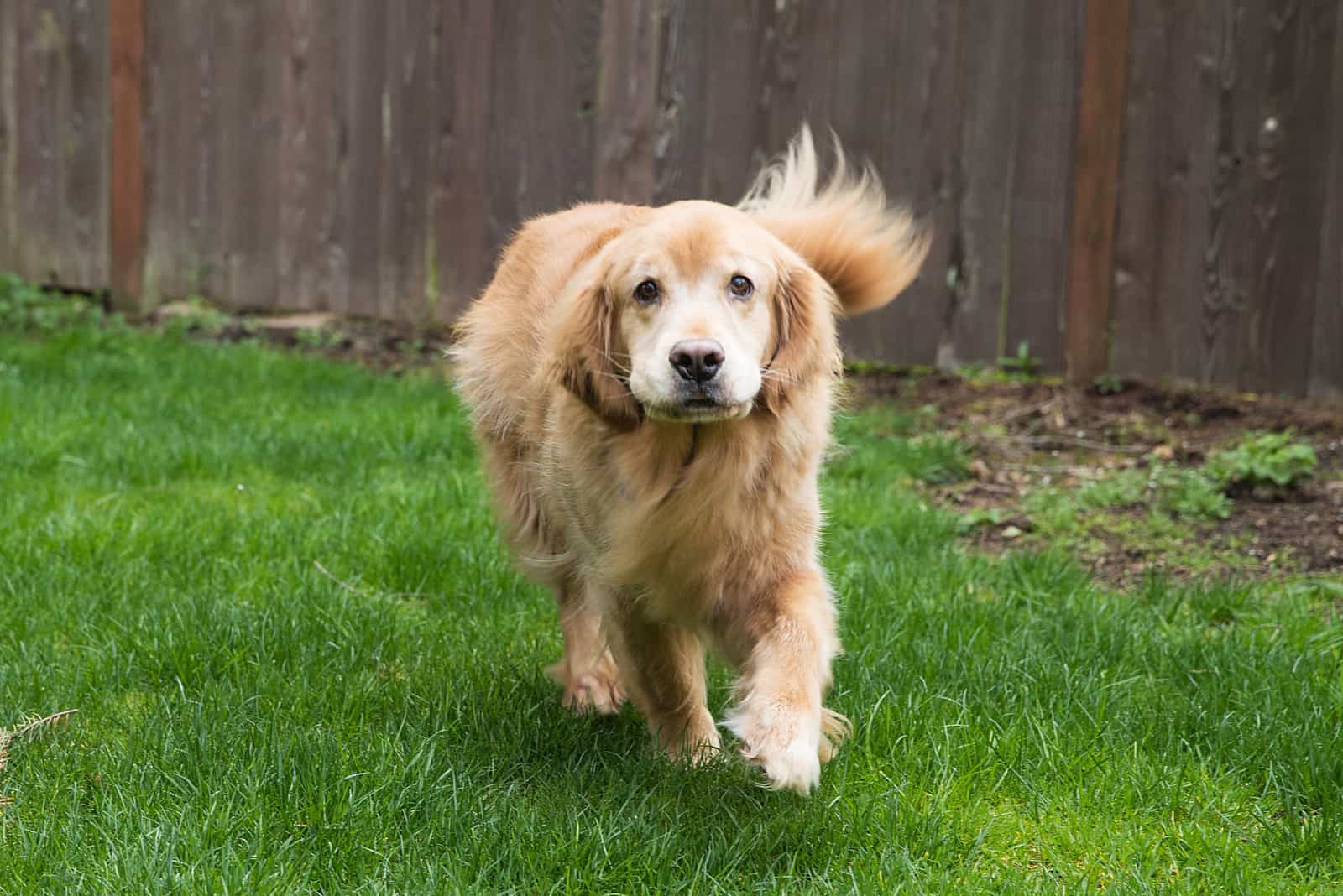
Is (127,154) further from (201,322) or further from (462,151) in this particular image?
(462,151)

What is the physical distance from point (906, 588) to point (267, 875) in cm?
216

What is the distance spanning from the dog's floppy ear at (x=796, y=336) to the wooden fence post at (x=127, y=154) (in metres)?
6.94

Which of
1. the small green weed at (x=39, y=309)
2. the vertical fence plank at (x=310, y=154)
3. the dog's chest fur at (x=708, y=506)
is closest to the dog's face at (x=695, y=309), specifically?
the dog's chest fur at (x=708, y=506)

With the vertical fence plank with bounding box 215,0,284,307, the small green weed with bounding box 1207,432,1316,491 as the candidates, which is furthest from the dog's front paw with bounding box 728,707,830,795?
the vertical fence plank with bounding box 215,0,284,307

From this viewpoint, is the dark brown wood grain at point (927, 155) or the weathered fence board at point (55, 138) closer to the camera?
the dark brown wood grain at point (927, 155)

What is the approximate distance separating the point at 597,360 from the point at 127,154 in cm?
688

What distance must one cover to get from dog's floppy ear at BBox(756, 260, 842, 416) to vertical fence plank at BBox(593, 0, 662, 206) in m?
4.40

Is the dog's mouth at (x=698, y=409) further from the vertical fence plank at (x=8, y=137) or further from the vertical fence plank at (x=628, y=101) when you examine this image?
the vertical fence plank at (x=8, y=137)

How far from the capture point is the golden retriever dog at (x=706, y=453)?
2752mm

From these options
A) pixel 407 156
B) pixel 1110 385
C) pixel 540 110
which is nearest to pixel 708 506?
pixel 1110 385

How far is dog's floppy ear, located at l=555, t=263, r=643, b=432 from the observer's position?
118 inches

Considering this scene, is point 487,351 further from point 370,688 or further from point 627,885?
point 627,885

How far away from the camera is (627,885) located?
2.56 m

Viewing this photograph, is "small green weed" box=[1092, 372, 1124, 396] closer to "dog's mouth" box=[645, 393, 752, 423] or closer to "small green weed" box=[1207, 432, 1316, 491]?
"small green weed" box=[1207, 432, 1316, 491]
